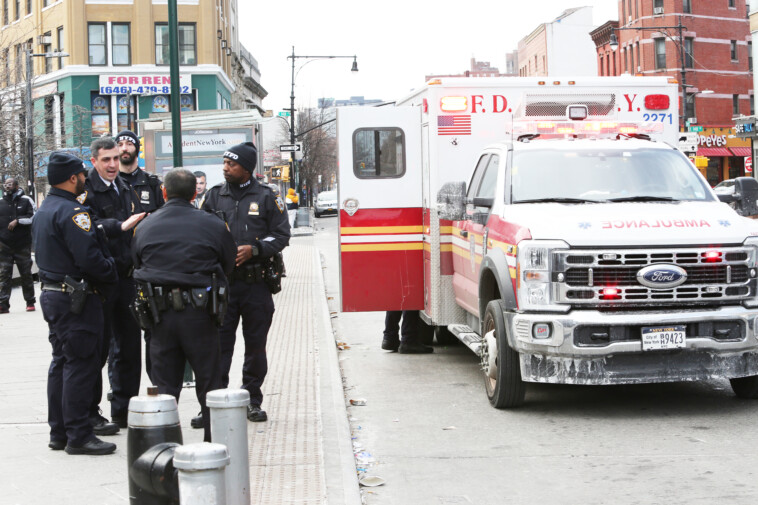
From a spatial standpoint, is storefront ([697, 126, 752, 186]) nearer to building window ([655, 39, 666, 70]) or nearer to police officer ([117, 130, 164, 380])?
building window ([655, 39, 666, 70])

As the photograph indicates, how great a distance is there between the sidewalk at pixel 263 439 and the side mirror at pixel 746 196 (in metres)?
3.87

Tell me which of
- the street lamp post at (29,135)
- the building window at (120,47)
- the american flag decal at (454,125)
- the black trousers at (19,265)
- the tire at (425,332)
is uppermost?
the building window at (120,47)

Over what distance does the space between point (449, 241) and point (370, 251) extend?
0.85m

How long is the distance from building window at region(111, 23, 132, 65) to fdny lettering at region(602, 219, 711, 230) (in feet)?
163

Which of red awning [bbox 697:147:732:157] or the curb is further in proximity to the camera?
red awning [bbox 697:147:732:157]

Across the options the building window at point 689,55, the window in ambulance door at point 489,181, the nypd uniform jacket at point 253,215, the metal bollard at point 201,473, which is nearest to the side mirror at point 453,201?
the window in ambulance door at point 489,181

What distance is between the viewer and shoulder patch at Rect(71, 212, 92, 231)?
22.4 feet

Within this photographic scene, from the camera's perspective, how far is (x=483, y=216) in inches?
367

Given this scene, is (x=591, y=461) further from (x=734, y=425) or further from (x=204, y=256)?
(x=204, y=256)

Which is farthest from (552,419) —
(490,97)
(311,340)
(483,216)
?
(311,340)

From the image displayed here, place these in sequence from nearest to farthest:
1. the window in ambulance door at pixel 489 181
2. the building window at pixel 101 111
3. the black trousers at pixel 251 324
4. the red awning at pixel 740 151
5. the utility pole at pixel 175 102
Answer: the black trousers at pixel 251 324 → the utility pole at pixel 175 102 → the window in ambulance door at pixel 489 181 → the building window at pixel 101 111 → the red awning at pixel 740 151

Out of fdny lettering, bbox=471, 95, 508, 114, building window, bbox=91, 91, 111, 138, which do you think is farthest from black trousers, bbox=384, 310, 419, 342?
building window, bbox=91, 91, 111, 138

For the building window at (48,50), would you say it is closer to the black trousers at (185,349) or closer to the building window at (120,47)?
the building window at (120,47)

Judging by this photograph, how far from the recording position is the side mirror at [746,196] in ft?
29.2
